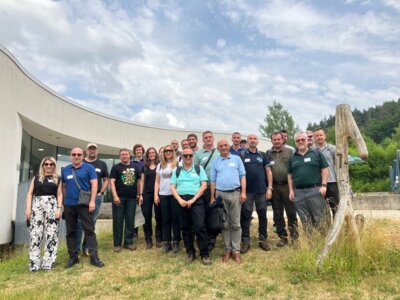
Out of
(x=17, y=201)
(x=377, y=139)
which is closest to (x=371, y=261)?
(x=17, y=201)

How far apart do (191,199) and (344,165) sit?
8.16 feet

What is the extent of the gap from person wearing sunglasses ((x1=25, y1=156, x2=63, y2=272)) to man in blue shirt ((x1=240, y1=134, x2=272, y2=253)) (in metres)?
3.12

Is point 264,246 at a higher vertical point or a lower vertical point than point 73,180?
lower

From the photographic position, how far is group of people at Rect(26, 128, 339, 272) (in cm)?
588

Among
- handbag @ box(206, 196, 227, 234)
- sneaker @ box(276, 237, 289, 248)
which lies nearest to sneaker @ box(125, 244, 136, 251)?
handbag @ box(206, 196, 227, 234)

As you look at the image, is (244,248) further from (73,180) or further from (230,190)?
(73,180)

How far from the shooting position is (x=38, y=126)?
12.7 m

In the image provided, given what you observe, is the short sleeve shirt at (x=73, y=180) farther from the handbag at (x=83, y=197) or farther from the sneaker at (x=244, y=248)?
the sneaker at (x=244, y=248)

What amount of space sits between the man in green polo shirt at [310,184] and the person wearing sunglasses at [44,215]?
12.8 feet

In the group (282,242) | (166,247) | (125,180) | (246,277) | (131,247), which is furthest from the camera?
(131,247)

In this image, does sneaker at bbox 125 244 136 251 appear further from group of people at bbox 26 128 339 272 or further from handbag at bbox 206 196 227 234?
handbag at bbox 206 196 227 234

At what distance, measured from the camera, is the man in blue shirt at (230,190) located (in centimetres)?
588

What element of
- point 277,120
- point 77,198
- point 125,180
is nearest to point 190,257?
point 125,180

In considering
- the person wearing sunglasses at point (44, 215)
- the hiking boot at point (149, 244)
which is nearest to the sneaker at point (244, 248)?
the hiking boot at point (149, 244)
